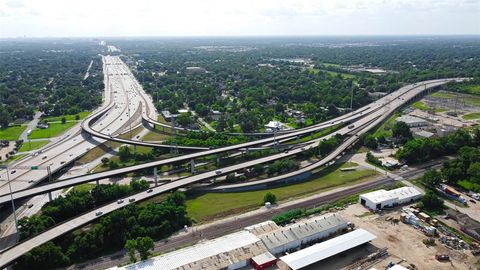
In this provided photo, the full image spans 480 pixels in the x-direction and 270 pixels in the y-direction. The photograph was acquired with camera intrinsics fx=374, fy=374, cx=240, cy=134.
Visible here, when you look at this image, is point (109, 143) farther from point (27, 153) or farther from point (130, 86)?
point (130, 86)

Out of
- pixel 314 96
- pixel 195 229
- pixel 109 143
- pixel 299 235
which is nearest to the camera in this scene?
pixel 299 235

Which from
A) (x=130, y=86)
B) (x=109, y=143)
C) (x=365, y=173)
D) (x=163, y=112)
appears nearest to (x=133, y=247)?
(x=365, y=173)

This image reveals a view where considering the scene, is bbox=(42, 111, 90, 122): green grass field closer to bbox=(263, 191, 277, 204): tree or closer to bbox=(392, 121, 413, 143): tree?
bbox=(263, 191, 277, 204): tree

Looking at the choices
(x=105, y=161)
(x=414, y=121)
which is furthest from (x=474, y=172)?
(x=105, y=161)

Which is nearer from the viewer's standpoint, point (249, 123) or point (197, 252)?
point (197, 252)

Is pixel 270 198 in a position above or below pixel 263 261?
above

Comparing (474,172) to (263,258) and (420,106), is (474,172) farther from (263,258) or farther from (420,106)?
(420,106)

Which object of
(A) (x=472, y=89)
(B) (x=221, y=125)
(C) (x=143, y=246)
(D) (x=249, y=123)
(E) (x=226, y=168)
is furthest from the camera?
(A) (x=472, y=89)
